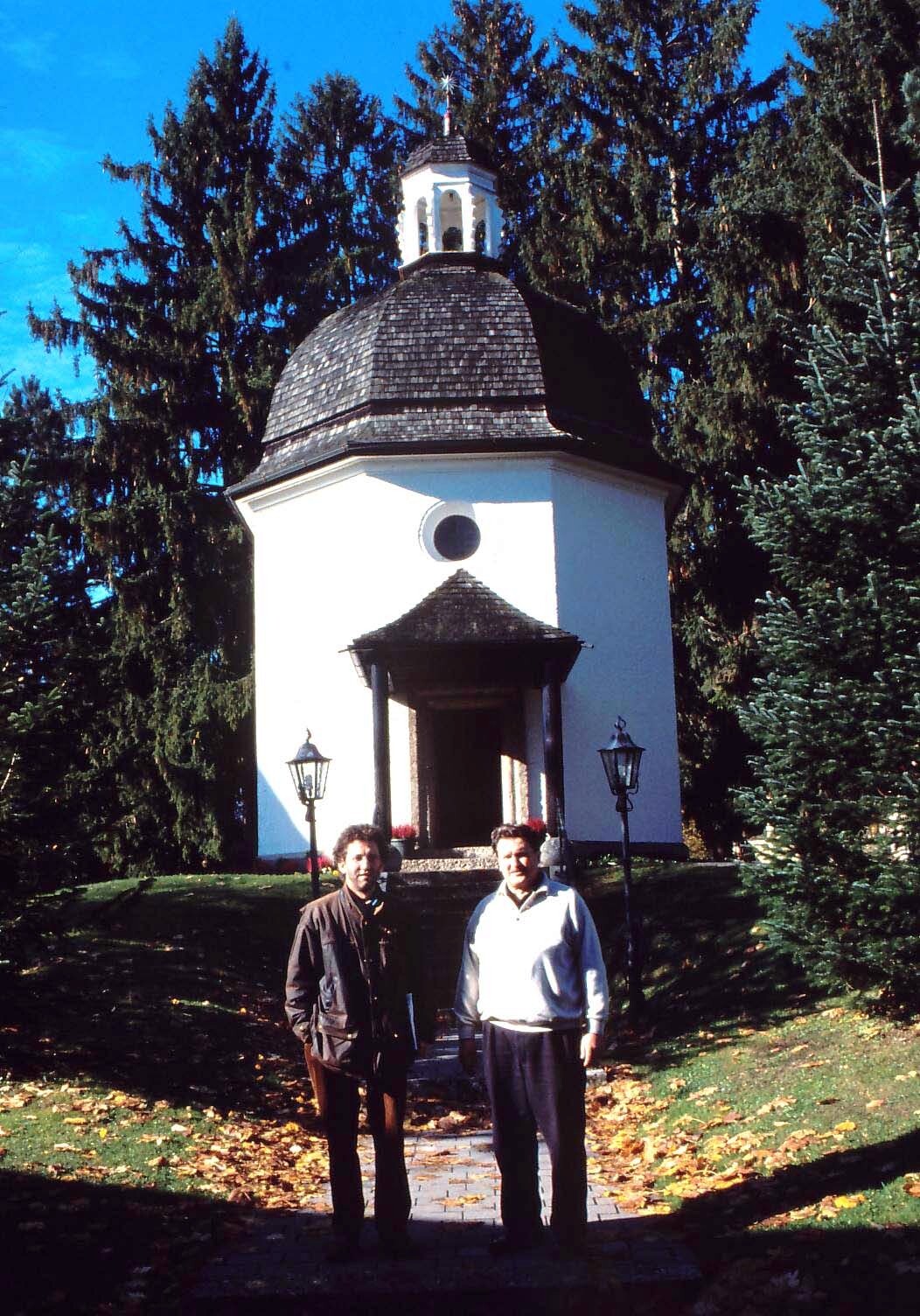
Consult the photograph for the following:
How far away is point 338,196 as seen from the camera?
28.8 m

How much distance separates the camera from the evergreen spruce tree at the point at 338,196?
2808 centimetres

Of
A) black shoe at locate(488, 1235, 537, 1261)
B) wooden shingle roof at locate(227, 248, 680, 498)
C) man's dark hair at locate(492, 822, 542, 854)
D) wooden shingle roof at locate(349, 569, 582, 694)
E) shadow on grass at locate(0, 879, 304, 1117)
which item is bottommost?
black shoe at locate(488, 1235, 537, 1261)

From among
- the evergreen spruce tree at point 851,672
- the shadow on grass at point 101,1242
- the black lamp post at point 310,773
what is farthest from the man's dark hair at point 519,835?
the black lamp post at point 310,773

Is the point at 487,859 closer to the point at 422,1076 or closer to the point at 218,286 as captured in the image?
the point at 422,1076

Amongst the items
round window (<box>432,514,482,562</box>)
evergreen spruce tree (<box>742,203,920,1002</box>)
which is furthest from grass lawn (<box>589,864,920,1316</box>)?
round window (<box>432,514,482,562</box>)

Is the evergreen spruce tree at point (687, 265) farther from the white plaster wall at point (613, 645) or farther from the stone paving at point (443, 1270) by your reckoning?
the stone paving at point (443, 1270)

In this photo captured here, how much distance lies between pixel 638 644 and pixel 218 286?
1356 cm

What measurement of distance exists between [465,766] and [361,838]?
1262 cm

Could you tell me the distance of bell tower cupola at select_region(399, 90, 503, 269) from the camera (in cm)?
2119

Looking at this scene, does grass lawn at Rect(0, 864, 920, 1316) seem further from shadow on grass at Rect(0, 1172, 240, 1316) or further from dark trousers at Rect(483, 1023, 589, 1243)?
dark trousers at Rect(483, 1023, 589, 1243)

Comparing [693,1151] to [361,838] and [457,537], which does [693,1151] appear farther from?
[457,537]

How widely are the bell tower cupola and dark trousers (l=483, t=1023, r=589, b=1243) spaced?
17.6 m

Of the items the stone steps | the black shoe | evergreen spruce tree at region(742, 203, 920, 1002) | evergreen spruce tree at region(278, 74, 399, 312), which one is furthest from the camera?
evergreen spruce tree at region(278, 74, 399, 312)

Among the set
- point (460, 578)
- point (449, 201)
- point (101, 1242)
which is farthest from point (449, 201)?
point (101, 1242)
